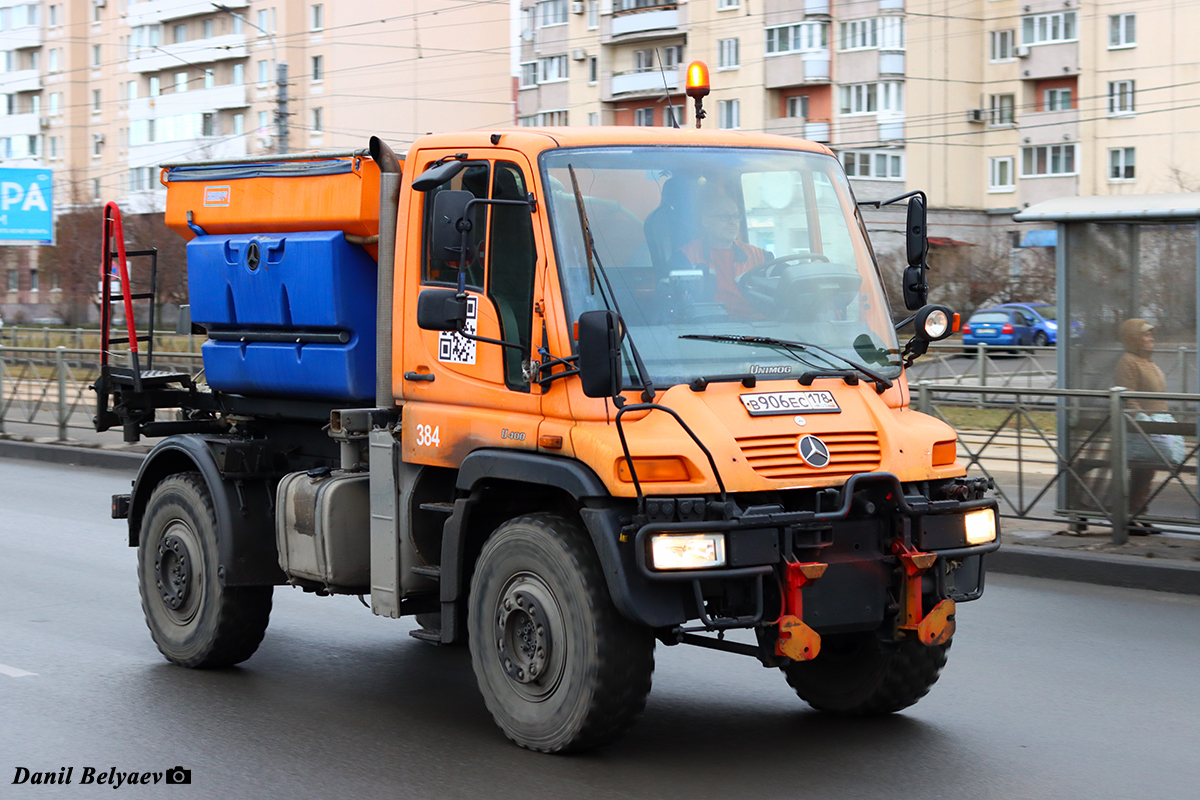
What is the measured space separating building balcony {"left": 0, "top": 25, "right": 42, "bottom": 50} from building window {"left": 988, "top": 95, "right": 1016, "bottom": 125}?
5521cm

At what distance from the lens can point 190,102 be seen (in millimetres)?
79625

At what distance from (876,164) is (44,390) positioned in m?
45.0

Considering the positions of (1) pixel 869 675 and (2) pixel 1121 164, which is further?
(2) pixel 1121 164

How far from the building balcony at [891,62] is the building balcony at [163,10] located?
33673 mm

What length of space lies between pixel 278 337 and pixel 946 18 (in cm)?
5766

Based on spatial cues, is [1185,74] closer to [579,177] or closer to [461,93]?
[461,93]

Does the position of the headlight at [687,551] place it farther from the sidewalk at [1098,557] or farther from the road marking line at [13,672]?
the sidewalk at [1098,557]

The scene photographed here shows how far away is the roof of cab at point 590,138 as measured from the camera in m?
6.06

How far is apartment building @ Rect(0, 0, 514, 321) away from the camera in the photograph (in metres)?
73.6

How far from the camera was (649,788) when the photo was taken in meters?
5.51

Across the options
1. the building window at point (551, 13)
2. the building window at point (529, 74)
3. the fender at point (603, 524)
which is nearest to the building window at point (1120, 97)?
the building window at point (551, 13)

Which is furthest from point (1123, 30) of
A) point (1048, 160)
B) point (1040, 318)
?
point (1040, 318)

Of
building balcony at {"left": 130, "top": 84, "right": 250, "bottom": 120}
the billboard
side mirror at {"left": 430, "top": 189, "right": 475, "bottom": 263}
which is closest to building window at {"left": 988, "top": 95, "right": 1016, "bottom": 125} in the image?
building balcony at {"left": 130, "top": 84, "right": 250, "bottom": 120}

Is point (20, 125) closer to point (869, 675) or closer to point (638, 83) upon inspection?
point (638, 83)
